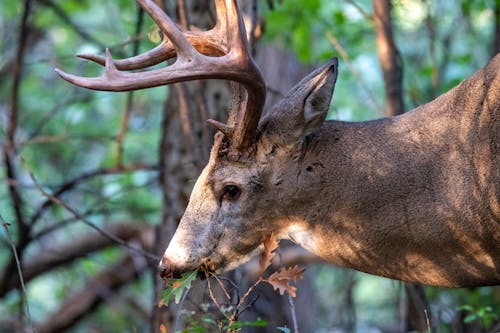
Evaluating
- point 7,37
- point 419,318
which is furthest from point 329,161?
point 7,37

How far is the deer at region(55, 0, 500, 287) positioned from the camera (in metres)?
4.91

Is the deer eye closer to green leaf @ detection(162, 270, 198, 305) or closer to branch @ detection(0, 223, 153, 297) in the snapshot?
green leaf @ detection(162, 270, 198, 305)

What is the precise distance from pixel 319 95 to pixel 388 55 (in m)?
2.89

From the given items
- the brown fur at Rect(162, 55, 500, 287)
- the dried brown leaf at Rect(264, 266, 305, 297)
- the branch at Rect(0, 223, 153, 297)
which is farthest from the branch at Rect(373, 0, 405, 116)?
the branch at Rect(0, 223, 153, 297)

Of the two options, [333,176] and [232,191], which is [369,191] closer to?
[333,176]

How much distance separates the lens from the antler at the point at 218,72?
4789 millimetres

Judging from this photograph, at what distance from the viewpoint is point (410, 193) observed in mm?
5047

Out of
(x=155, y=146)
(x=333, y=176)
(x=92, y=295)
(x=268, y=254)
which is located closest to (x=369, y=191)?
(x=333, y=176)

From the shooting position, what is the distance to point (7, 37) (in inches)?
473

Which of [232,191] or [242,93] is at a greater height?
[242,93]

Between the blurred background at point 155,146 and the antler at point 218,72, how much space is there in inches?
37.8

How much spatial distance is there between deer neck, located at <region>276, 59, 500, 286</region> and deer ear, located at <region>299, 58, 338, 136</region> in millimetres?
123

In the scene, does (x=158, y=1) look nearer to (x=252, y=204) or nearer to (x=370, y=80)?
(x=252, y=204)

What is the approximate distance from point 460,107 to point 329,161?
0.78 m
